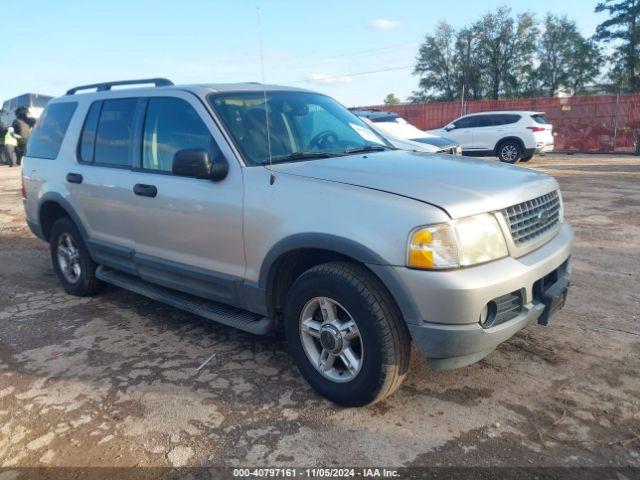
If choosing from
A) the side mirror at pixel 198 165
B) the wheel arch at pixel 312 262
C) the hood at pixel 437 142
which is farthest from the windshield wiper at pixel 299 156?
the hood at pixel 437 142

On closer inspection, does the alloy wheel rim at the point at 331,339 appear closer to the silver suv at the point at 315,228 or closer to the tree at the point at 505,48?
the silver suv at the point at 315,228

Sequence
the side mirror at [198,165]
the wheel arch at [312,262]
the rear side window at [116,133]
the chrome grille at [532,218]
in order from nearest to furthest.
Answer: the wheel arch at [312,262], the chrome grille at [532,218], the side mirror at [198,165], the rear side window at [116,133]

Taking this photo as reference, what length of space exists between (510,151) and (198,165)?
52.2 ft

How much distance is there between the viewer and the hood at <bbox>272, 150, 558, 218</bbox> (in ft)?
8.81

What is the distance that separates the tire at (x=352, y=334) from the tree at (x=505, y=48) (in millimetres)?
56849

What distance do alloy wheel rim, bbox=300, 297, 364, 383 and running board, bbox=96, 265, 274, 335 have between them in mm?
341

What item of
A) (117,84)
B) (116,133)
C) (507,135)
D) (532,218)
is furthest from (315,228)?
(507,135)

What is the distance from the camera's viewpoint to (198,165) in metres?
3.21

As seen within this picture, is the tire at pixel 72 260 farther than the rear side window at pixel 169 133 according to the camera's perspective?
Yes

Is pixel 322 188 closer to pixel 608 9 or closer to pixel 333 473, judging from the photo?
pixel 333 473

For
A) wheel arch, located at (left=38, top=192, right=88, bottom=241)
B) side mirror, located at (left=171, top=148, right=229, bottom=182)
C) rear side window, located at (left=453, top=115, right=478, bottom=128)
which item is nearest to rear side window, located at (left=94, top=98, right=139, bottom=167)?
wheel arch, located at (left=38, top=192, right=88, bottom=241)

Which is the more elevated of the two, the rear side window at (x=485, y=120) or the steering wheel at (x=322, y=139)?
the rear side window at (x=485, y=120)

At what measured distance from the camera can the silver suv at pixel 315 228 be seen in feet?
8.48

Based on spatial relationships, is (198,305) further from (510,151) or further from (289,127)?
(510,151)
